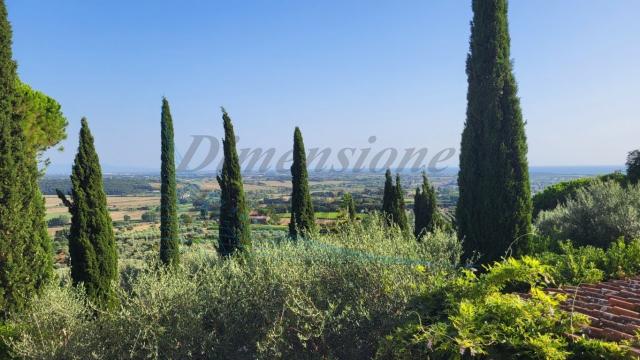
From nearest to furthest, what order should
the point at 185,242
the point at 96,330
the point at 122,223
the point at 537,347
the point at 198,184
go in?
the point at 537,347, the point at 96,330, the point at 185,242, the point at 198,184, the point at 122,223

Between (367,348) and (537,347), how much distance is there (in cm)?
181

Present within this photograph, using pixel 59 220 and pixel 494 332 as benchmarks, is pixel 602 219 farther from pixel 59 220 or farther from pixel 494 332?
pixel 59 220

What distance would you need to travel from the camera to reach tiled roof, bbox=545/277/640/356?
254 centimetres

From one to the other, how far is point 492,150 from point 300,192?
7.65m

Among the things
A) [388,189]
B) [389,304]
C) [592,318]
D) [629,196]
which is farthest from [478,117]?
[388,189]

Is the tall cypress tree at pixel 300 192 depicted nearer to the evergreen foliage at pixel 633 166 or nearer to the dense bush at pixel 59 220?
the evergreen foliage at pixel 633 166

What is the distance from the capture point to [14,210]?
255 inches

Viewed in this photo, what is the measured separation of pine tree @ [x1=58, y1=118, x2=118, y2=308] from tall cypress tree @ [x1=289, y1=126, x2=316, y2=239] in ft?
21.9

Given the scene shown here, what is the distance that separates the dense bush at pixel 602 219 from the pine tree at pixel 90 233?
9.53 meters

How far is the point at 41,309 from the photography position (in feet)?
17.4

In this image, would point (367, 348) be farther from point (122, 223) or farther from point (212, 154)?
point (122, 223)

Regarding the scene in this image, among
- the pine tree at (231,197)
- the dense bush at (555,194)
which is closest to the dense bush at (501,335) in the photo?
the pine tree at (231,197)

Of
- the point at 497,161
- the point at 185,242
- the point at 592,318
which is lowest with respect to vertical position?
the point at 185,242

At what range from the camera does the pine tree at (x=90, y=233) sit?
8359mm
